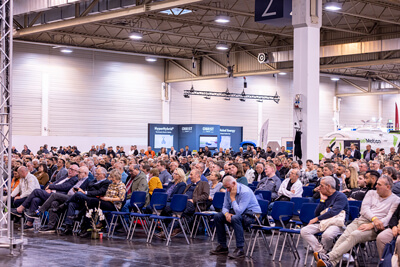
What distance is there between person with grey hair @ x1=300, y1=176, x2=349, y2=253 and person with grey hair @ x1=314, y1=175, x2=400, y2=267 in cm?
21

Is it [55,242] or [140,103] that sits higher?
[140,103]

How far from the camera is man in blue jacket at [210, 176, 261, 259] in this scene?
7.99 metres

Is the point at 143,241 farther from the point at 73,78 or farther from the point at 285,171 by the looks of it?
the point at 73,78

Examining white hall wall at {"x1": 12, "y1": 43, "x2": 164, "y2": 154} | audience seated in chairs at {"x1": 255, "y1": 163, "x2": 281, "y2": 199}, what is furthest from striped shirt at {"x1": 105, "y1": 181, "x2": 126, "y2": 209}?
white hall wall at {"x1": 12, "y1": 43, "x2": 164, "y2": 154}

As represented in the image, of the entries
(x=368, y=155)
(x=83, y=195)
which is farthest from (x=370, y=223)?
(x=368, y=155)

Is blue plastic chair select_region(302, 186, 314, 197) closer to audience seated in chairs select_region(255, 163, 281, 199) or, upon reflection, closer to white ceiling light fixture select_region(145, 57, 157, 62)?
audience seated in chairs select_region(255, 163, 281, 199)

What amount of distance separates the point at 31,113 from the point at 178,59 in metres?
7.85

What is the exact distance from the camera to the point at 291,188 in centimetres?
985

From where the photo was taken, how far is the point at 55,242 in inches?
366

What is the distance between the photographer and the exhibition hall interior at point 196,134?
8.03 m

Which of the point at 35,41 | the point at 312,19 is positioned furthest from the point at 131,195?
the point at 35,41

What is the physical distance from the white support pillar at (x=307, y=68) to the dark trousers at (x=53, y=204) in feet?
19.9

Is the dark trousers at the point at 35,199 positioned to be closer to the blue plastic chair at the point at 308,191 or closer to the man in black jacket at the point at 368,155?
the blue plastic chair at the point at 308,191

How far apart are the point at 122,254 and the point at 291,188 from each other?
125 inches
